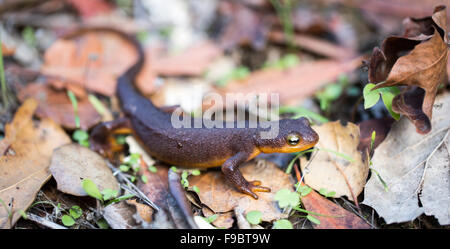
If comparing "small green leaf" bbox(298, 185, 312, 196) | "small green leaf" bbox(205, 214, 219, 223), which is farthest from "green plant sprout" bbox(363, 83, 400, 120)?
"small green leaf" bbox(205, 214, 219, 223)

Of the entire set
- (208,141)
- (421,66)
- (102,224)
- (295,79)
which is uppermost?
(421,66)

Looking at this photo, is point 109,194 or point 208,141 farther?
point 208,141

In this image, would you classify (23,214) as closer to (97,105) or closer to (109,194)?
(109,194)

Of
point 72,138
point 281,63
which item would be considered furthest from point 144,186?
point 281,63

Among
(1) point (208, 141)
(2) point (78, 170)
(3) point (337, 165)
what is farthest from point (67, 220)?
(3) point (337, 165)
